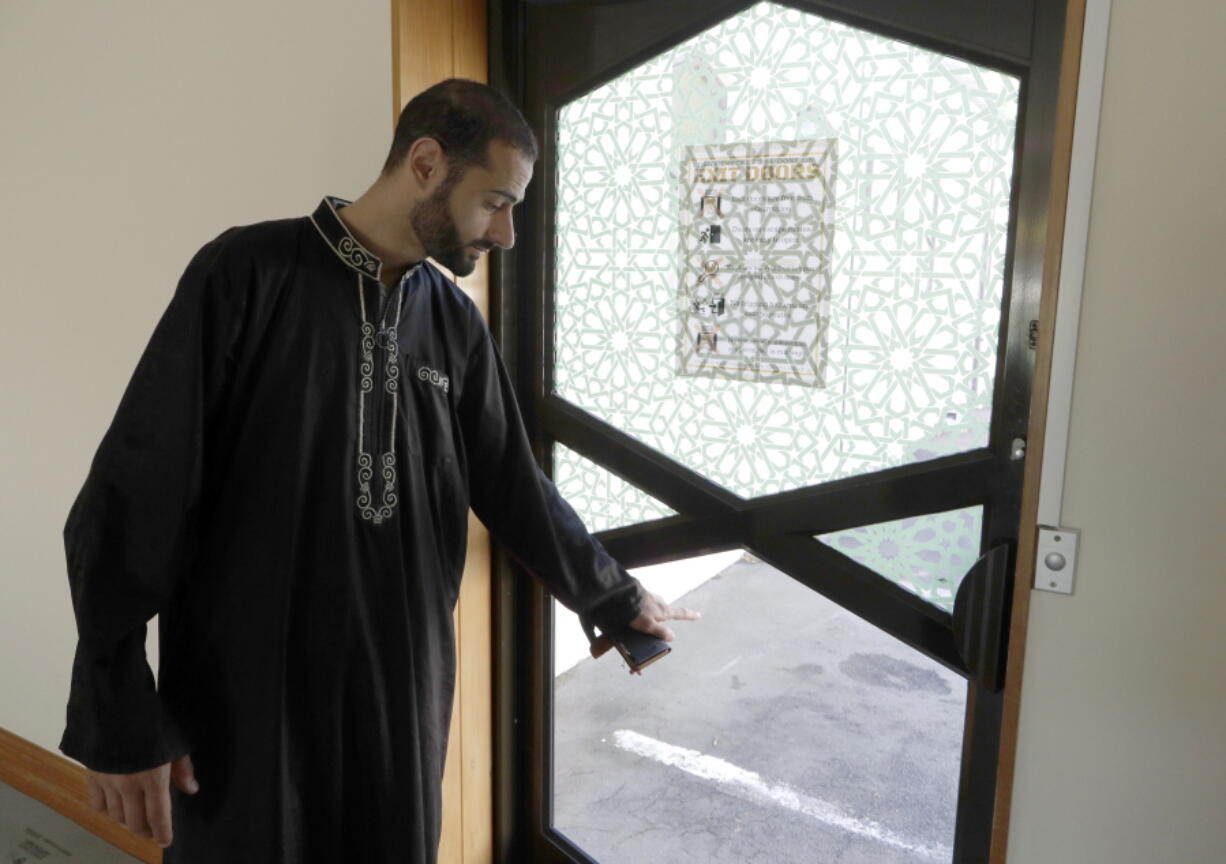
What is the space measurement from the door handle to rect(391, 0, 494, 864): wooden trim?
2.85 ft

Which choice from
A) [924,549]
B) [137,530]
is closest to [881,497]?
[924,549]

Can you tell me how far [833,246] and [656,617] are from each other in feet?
2.13

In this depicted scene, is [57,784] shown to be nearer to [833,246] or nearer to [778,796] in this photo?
[778,796]

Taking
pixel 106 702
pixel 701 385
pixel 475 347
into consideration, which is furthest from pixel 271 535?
pixel 701 385

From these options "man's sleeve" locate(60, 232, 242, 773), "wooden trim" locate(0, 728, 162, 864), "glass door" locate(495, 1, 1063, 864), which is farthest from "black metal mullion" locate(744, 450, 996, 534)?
"wooden trim" locate(0, 728, 162, 864)

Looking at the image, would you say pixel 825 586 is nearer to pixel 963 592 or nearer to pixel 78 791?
pixel 963 592

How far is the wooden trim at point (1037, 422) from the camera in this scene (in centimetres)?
110

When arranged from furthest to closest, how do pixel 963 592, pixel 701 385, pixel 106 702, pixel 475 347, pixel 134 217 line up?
pixel 134 217 → pixel 701 385 → pixel 475 347 → pixel 963 592 → pixel 106 702

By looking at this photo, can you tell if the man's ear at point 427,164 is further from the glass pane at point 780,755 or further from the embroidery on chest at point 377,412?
the glass pane at point 780,755

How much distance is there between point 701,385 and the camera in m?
1.57

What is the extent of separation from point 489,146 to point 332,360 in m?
0.36

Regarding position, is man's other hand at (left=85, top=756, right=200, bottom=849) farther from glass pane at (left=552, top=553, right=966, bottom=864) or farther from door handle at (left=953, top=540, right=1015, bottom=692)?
door handle at (left=953, top=540, right=1015, bottom=692)

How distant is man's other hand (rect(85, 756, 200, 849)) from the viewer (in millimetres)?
1135

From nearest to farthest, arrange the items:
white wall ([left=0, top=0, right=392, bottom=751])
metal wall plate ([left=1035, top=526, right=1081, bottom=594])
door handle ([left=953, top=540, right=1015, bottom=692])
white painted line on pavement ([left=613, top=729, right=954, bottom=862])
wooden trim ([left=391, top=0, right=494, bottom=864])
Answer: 1. metal wall plate ([left=1035, top=526, right=1081, bottom=594])
2. door handle ([left=953, top=540, right=1015, bottom=692])
3. wooden trim ([left=391, top=0, right=494, bottom=864])
4. white wall ([left=0, top=0, right=392, bottom=751])
5. white painted line on pavement ([left=613, top=729, right=954, bottom=862])
